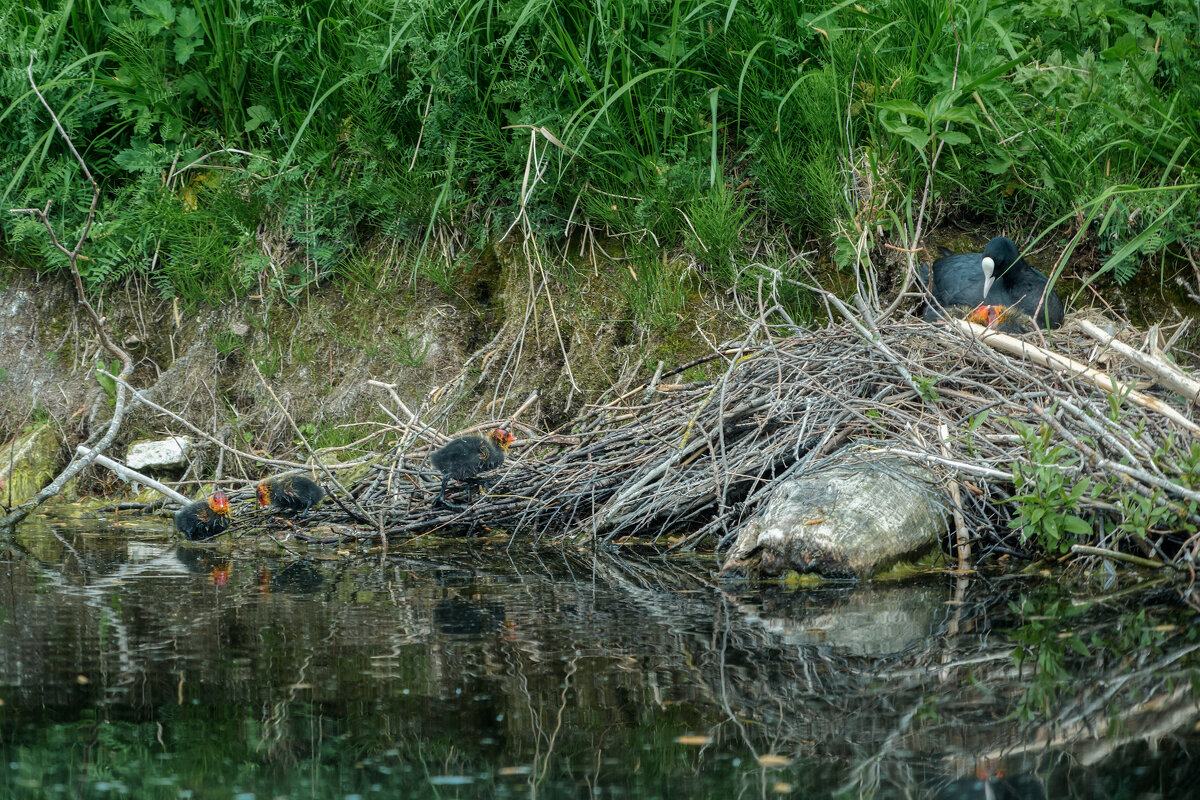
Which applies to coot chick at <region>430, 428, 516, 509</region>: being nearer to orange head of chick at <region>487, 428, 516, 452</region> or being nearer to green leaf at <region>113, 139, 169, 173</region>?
orange head of chick at <region>487, 428, 516, 452</region>

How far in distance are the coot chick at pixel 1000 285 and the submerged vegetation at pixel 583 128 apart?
1.12 ft

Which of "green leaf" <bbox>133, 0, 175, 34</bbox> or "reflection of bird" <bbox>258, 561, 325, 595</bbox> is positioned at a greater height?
"green leaf" <bbox>133, 0, 175, 34</bbox>

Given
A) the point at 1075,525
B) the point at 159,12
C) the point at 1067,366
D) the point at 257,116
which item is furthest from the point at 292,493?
the point at 159,12

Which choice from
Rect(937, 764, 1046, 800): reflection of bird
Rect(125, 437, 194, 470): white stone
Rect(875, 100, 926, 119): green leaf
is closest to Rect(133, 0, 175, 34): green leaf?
Answer: Rect(125, 437, 194, 470): white stone

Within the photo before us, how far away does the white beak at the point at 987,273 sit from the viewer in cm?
502

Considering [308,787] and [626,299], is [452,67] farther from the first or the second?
[308,787]

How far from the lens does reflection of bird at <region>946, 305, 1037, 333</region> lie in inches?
180

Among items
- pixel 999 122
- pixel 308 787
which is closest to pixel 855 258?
pixel 999 122

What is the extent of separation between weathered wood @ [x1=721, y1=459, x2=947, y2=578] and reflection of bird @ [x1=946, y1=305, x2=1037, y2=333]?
97 cm

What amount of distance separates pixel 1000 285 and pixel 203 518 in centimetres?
383

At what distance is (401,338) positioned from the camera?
19.7 ft

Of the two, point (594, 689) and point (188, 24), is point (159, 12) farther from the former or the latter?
point (594, 689)

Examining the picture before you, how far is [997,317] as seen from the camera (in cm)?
453

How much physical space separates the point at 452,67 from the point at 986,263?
2.96 meters
